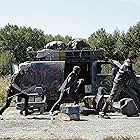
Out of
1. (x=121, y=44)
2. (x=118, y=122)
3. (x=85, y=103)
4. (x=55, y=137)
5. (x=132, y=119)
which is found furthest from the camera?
(x=121, y=44)

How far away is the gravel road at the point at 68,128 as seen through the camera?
32.8ft

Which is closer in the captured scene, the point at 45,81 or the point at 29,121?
the point at 29,121

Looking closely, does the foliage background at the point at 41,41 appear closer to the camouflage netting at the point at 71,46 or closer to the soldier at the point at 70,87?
the camouflage netting at the point at 71,46

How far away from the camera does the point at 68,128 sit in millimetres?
11516

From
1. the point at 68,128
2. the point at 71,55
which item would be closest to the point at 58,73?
the point at 71,55

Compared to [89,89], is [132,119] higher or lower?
lower

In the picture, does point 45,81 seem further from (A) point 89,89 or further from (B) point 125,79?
(B) point 125,79

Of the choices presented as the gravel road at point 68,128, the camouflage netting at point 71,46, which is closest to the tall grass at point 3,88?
the camouflage netting at point 71,46

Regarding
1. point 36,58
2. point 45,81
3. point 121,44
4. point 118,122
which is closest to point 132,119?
point 118,122

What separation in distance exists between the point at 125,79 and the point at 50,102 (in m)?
3.94

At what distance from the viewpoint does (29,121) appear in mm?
13547

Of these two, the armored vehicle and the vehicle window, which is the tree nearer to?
the vehicle window

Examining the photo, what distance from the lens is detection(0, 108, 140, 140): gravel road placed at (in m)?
9.99

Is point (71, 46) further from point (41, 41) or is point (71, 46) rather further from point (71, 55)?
point (41, 41)
